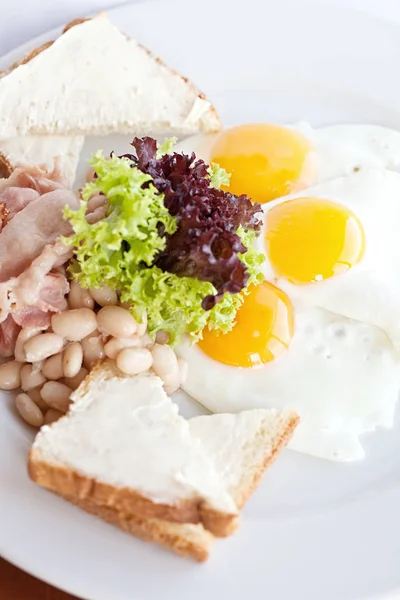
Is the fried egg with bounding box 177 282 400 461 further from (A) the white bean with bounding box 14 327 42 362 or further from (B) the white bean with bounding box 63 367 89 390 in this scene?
(A) the white bean with bounding box 14 327 42 362

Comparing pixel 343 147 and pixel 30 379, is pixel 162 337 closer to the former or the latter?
pixel 30 379

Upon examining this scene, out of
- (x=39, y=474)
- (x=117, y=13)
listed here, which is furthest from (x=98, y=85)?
(x=39, y=474)

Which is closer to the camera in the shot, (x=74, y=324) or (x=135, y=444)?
(x=135, y=444)

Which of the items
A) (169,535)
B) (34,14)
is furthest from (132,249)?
(34,14)

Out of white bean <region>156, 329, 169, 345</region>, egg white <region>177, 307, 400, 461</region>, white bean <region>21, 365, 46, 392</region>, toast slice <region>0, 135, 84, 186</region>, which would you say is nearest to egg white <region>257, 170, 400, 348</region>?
egg white <region>177, 307, 400, 461</region>

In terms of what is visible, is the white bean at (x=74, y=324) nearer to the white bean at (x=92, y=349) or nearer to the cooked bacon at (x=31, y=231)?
the white bean at (x=92, y=349)

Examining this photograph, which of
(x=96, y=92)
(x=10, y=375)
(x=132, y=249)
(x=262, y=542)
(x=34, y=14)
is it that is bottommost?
(x=262, y=542)

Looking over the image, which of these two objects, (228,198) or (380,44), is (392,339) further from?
(380,44)
